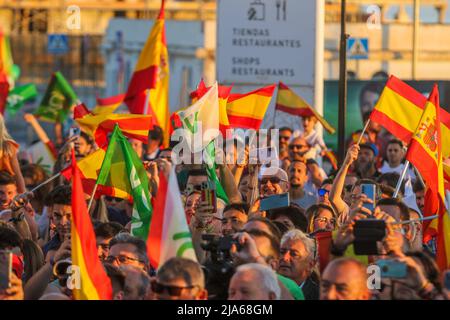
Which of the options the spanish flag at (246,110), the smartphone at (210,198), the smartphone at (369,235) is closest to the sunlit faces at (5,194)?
the smartphone at (210,198)

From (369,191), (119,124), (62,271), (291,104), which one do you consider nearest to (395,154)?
(291,104)

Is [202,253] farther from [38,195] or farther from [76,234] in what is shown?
[38,195]

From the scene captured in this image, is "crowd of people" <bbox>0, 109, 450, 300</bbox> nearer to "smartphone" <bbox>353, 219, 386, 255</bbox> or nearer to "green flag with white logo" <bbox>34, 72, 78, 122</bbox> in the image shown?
"smartphone" <bbox>353, 219, 386, 255</bbox>

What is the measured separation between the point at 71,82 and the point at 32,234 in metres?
37.1

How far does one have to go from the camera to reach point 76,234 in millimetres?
8797

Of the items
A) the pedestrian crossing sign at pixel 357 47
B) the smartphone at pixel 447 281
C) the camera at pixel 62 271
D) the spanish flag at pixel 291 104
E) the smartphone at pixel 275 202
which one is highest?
the pedestrian crossing sign at pixel 357 47

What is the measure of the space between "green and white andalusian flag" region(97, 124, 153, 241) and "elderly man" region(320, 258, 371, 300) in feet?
10.8

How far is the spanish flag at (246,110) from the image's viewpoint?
14469mm

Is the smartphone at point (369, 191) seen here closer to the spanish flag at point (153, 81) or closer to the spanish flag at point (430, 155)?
the spanish flag at point (430, 155)

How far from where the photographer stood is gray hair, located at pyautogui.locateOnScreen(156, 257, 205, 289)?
8.00 m

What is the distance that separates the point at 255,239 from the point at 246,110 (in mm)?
5203

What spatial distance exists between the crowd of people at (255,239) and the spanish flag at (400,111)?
0.45m

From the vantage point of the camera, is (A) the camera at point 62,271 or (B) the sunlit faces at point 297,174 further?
(B) the sunlit faces at point 297,174

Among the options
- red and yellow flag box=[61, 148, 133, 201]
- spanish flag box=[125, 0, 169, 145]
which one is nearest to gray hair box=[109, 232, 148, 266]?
red and yellow flag box=[61, 148, 133, 201]
